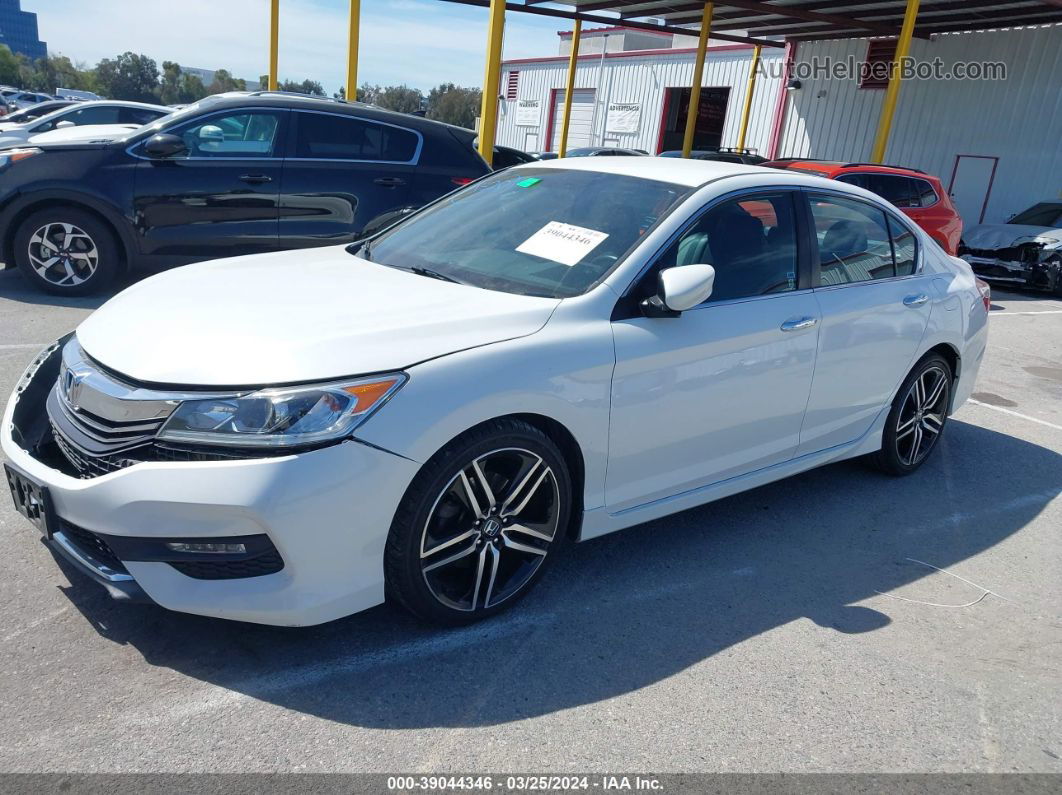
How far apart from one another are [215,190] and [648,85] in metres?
23.9

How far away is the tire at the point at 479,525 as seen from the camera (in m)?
2.84

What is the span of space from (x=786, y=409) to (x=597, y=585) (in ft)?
3.97

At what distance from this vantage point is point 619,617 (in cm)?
335

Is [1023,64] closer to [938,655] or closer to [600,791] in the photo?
[938,655]

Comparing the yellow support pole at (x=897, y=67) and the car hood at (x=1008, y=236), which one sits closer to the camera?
the car hood at (x=1008, y=236)

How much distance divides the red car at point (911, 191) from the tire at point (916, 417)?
6.57 metres

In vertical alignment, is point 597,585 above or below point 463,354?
below

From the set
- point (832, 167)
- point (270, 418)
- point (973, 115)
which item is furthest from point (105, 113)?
point (973, 115)

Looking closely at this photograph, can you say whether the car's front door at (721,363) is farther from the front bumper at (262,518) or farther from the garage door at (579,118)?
the garage door at (579,118)

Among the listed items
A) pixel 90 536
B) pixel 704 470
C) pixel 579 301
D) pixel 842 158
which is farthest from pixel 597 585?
pixel 842 158

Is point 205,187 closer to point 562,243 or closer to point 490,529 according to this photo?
point 562,243

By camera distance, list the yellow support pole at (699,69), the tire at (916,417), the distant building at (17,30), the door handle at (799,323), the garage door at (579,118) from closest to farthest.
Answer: the door handle at (799,323) < the tire at (916,417) < the yellow support pole at (699,69) < the garage door at (579,118) < the distant building at (17,30)

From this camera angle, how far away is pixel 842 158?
2178 cm
